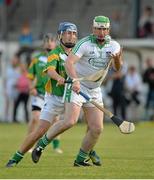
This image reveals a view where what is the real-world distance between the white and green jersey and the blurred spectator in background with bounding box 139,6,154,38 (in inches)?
756

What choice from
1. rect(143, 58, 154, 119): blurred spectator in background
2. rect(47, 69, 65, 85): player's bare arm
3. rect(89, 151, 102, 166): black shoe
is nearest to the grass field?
rect(89, 151, 102, 166): black shoe

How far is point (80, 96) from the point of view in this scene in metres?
14.1

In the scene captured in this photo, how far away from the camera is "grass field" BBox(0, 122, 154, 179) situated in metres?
12.9

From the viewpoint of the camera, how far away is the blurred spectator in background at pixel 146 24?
3334 cm

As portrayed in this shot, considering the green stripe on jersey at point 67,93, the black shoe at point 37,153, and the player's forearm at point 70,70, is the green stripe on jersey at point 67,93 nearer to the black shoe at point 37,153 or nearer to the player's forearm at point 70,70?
the player's forearm at point 70,70

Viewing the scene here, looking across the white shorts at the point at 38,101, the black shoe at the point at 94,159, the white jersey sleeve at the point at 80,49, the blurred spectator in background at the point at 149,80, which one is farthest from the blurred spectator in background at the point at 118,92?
the white jersey sleeve at the point at 80,49

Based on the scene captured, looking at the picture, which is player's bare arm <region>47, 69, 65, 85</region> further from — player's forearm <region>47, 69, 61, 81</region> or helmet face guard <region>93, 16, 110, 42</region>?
helmet face guard <region>93, 16, 110, 42</region>

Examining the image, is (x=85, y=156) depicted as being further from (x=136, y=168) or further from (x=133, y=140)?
(x=133, y=140)

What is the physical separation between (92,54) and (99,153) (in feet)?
13.3

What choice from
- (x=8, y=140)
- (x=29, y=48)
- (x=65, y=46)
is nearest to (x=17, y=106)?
(x=29, y=48)

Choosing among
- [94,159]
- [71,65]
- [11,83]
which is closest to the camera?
[71,65]

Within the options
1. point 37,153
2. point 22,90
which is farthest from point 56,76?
point 22,90

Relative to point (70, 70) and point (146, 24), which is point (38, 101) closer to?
point (70, 70)

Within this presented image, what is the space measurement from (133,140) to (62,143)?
215 cm
